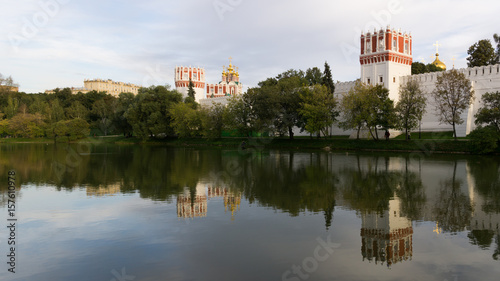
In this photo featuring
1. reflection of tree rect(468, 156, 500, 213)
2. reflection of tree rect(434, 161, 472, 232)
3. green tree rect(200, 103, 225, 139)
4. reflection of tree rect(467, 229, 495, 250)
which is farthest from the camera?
green tree rect(200, 103, 225, 139)

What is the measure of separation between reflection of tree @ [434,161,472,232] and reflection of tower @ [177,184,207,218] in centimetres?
622

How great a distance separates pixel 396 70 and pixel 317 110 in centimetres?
1205

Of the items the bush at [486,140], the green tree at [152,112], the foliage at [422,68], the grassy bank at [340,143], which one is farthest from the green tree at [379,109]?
the green tree at [152,112]

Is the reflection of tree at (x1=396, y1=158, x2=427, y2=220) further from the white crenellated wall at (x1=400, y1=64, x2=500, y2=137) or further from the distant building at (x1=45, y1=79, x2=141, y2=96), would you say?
the distant building at (x1=45, y1=79, x2=141, y2=96)

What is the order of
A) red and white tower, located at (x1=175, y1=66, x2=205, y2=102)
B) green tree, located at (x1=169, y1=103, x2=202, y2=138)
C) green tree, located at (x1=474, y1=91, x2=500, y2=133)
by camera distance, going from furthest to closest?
red and white tower, located at (x1=175, y1=66, x2=205, y2=102), green tree, located at (x1=169, y1=103, x2=202, y2=138), green tree, located at (x1=474, y1=91, x2=500, y2=133)

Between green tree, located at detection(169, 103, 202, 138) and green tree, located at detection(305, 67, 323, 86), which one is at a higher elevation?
green tree, located at detection(305, 67, 323, 86)

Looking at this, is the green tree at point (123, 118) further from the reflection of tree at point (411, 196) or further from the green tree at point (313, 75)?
the reflection of tree at point (411, 196)

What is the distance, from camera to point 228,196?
12.6m

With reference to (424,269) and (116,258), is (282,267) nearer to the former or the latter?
(424,269)

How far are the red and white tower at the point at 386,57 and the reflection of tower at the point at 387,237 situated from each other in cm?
3620

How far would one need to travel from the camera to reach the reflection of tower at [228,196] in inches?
430

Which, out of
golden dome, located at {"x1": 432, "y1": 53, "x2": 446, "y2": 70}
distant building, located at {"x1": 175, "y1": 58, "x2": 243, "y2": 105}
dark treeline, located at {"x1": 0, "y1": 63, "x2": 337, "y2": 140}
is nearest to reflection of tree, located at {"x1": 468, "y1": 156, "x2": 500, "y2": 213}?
dark treeline, located at {"x1": 0, "y1": 63, "x2": 337, "y2": 140}

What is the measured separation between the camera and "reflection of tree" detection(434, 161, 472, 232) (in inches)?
351

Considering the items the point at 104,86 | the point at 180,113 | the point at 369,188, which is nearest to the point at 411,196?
the point at 369,188
